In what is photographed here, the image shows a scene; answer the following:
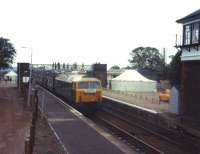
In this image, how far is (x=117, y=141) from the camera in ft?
71.1

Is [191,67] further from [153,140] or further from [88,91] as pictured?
[153,140]

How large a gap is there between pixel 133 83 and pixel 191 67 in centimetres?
3955

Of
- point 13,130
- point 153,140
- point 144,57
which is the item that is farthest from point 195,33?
point 144,57

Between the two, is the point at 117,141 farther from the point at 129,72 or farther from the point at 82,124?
the point at 129,72

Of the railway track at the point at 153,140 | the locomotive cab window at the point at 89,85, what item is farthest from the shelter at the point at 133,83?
the railway track at the point at 153,140

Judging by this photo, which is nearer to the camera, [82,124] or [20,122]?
Result: [82,124]

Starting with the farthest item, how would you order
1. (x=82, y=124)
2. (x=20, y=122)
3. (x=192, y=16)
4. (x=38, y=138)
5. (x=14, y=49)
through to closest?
1. (x=14, y=49)
2. (x=192, y=16)
3. (x=20, y=122)
4. (x=82, y=124)
5. (x=38, y=138)

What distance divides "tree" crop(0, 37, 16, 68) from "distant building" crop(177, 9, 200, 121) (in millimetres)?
25492

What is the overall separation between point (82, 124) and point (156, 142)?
610 cm

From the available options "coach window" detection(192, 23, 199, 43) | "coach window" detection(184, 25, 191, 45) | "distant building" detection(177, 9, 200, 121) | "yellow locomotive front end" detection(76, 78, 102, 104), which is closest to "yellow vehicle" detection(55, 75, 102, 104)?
"yellow locomotive front end" detection(76, 78, 102, 104)

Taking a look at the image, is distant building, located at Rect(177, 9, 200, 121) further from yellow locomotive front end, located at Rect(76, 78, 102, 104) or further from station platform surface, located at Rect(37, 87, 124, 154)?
station platform surface, located at Rect(37, 87, 124, 154)

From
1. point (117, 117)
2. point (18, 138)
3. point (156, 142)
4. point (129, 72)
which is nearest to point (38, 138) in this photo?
point (18, 138)

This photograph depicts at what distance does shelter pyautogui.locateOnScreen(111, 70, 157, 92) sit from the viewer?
70.5 metres

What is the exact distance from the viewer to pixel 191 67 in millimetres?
32000
